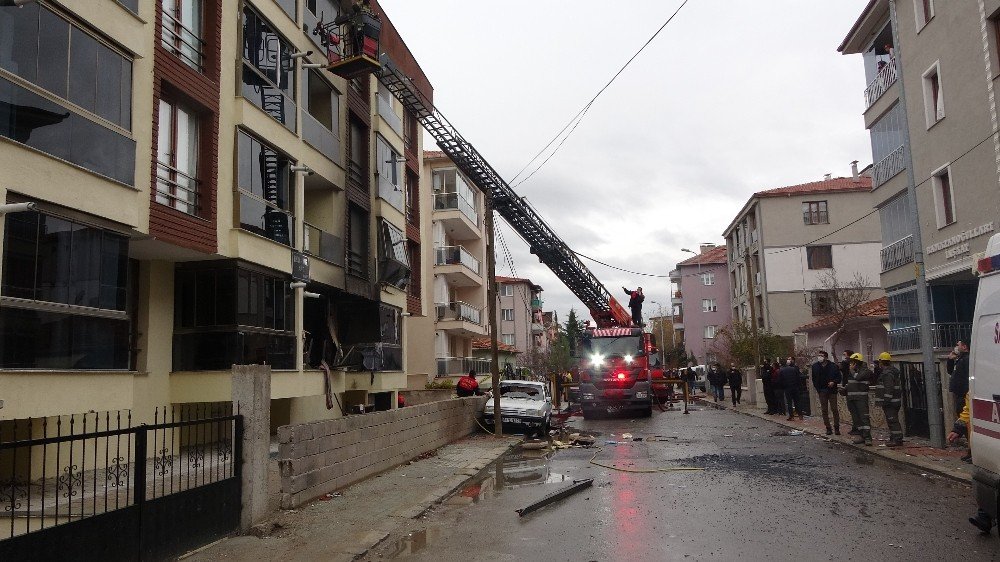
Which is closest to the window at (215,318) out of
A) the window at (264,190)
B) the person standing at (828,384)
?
the window at (264,190)

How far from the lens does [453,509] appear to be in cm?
991

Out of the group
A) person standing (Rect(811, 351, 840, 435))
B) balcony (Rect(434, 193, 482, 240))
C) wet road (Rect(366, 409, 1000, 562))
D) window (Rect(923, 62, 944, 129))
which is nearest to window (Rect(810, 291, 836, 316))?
balcony (Rect(434, 193, 482, 240))

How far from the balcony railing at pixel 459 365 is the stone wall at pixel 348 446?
69.5ft

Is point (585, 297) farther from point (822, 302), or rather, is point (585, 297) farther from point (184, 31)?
point (822, 302)

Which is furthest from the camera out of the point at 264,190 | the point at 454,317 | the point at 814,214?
the point at 814,214

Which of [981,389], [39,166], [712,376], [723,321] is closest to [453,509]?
[981,389]

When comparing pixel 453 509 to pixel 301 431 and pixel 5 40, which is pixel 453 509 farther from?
pixel 5 40

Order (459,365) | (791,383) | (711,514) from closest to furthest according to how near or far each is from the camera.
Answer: (711,514) < (791,383) < (459,365)

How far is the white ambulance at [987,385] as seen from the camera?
6680mm

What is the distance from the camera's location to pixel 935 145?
21.5 metres

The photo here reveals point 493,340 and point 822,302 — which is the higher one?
point 822,302

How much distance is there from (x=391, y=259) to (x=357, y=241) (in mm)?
1324

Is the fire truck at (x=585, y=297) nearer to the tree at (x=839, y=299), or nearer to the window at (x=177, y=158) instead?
the window at (x=177, y=158)

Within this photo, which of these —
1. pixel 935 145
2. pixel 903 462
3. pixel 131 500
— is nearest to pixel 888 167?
pixel 935 145
